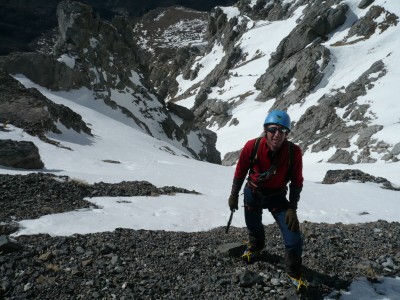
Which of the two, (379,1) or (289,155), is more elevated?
(379,1)

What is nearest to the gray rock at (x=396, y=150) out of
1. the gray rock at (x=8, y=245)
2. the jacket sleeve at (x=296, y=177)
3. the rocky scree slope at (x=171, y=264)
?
the rocky scree slope at (x=171, y=264)

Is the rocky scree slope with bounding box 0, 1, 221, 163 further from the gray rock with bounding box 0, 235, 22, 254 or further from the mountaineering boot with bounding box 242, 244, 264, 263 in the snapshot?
the mountaineering boot with bounding box 242, 244, 264, 263

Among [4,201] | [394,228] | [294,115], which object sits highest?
[294,115]

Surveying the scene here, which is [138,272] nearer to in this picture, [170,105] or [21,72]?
[21,72]

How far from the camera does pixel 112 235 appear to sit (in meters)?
7.91

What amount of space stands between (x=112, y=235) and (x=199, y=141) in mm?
46267

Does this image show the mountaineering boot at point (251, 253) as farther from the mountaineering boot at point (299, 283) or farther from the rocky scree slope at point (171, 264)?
the mountaineering boot at point (299, 283)

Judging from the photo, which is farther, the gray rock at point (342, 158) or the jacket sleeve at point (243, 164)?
the gray rock at point (342, 158)

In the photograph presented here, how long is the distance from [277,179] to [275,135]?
875mm

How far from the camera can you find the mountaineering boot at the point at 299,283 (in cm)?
589

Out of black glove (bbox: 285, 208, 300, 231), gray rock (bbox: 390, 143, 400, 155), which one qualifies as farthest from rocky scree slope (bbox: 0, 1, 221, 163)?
black glove (bbox: 285, 208, 300, 231)

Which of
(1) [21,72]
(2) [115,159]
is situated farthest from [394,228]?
(1) [21,72]

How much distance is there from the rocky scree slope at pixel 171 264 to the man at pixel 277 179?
0.55 m

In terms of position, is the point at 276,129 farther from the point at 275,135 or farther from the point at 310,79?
the point at 310,79
